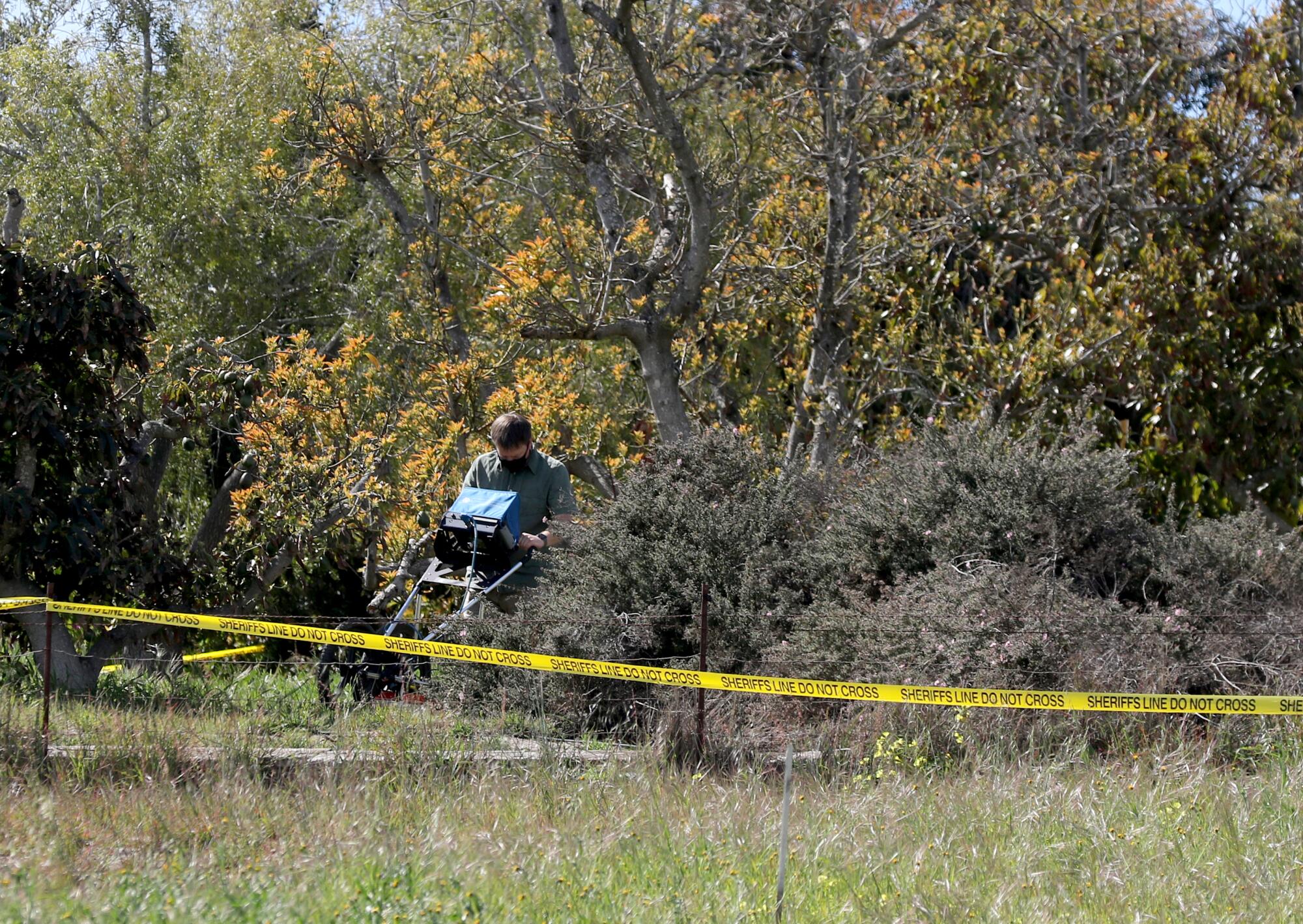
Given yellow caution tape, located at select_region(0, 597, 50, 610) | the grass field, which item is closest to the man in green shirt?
the grass field

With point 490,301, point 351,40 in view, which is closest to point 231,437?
point 490,301

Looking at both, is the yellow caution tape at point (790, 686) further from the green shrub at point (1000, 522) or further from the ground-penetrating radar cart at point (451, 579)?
the green shrub at point (1000, 522)

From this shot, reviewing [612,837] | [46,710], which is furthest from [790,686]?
[46,710]

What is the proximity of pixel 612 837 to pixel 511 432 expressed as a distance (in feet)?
10.4

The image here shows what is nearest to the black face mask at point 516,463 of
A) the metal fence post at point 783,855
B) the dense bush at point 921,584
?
the dense bush at point 921,584

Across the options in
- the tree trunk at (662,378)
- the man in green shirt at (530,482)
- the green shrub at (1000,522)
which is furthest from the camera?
the tree trunk at (662,378)

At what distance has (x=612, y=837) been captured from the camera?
4914mm

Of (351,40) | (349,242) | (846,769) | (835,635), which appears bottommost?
(846,769)

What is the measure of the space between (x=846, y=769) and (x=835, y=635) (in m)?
0.91

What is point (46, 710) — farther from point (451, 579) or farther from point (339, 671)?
point (451, 579)

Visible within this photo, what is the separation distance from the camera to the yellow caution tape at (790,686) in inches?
221

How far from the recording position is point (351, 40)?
18.6m

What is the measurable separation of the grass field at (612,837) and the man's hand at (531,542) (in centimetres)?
144

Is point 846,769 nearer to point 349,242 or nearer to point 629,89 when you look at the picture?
point 629,89
